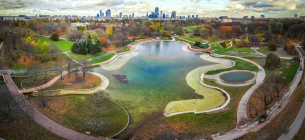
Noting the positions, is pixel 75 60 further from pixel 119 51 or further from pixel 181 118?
pixel 181 118

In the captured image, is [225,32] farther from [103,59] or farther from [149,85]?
[149,85]

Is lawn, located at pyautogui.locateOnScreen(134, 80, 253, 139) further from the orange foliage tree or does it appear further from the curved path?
the orange foliage tree

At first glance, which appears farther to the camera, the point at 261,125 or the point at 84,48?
the point at 84,48

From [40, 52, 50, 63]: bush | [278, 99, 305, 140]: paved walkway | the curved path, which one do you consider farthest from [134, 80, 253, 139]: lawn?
[40, 52, 50, 63]: bush

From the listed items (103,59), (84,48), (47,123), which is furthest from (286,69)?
(84,48)

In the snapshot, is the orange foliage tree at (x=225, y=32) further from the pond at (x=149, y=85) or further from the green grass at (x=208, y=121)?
the green grass at (x=208, y=121)

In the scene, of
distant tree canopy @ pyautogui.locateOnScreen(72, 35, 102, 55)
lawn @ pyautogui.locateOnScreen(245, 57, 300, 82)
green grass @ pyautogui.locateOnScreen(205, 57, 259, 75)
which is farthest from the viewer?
distant tree canopy @ pyautogui.locateOnScreen(72, 35, 102, 55)
